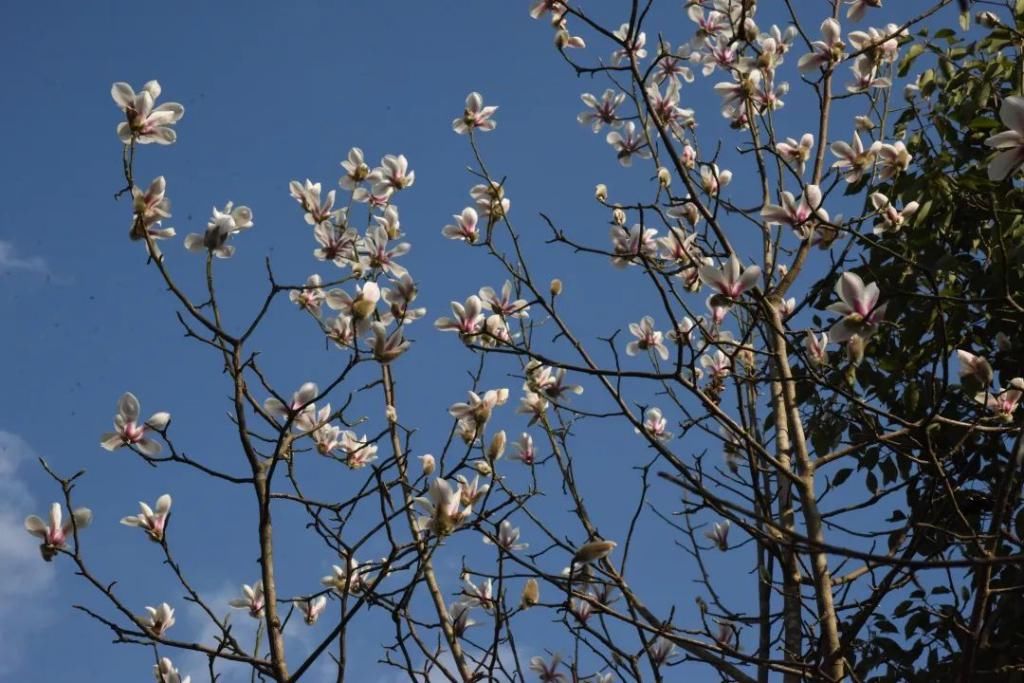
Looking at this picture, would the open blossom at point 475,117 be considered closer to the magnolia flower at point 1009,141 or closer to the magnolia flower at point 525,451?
the magnolia flower at point 525,451

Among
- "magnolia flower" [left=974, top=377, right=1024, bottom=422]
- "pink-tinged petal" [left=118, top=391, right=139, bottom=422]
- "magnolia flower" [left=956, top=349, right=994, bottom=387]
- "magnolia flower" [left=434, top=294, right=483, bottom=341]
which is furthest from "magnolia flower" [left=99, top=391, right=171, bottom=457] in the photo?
"magnolia flower" [left=974, top=377, right=1024, bottom=422]

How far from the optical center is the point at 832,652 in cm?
232

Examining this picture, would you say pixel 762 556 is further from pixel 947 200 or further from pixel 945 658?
pixel 947 200

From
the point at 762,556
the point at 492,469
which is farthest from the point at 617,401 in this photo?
the point at 762,556

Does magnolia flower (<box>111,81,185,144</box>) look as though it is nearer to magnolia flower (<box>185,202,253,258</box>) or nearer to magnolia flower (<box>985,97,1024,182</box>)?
magnolia flower (<box>185,202,253,258</box>)

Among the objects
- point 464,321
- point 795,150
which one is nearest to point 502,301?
point 464,321

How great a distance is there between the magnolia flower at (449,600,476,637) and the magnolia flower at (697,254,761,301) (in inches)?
44.3

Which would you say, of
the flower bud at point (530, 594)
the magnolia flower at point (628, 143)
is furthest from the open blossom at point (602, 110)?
the flower bud at point (530, 594)

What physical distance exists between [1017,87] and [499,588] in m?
2.18

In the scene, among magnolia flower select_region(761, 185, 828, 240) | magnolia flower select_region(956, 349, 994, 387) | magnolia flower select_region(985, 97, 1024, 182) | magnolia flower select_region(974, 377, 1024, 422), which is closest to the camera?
magnolia flower select_region(985, 97, 1024, 182)

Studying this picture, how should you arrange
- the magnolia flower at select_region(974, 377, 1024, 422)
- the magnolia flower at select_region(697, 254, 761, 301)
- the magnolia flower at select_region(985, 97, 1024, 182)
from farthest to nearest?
1. the magnolia flower at select_region(974, 377, 1024, 422)
2. the magnolia flower at select_region(697, 254, 761, 301)
3. the magnolia flower at select_region(985, 97, 1024, 182)

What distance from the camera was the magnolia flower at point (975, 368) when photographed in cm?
228

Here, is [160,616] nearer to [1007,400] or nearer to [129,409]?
[129,409]

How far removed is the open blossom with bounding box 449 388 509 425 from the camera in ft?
8.45
